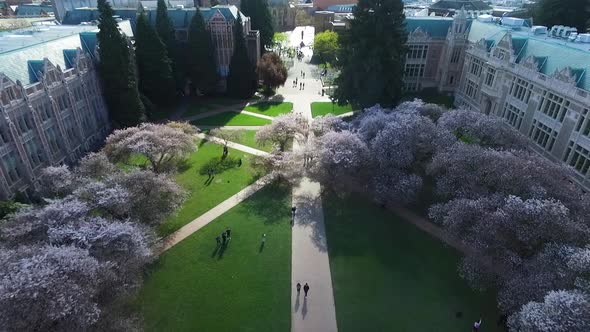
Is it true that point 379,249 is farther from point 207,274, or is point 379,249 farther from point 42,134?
point 42,134

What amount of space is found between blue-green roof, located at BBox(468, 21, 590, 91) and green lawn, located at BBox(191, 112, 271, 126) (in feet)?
119

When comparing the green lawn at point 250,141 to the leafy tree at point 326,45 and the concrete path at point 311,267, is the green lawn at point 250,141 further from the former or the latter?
the leafy tree at point 326,45

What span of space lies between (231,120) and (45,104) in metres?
25.5

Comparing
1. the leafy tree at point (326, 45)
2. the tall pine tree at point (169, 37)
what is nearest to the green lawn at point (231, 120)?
the tall pine tree at point (169, 37)

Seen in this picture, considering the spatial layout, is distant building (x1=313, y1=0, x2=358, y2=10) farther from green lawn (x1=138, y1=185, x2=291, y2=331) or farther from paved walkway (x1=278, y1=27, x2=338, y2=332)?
green lawn (x1=138, y1=185, x2=291, y2=331)

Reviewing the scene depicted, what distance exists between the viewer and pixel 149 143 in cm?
3728

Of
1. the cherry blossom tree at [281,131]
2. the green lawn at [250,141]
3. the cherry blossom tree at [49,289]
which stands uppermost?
the cherry blossom tree at [49,289]

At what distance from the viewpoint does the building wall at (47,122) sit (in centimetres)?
3306

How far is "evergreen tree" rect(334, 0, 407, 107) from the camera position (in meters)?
50.9

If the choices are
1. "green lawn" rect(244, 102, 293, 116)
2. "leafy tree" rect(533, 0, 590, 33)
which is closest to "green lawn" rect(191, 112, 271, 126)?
"green lawn" rect(244, 102, 293, 116)

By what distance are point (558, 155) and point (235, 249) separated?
1386 inches

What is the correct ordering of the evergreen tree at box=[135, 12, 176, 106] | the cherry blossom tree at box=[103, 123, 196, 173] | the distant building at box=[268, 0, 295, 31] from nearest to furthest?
the cherry blossom tree at box=[103, 123, 196, 173] → the evergreen tree at box=[135, 12, 176, 106] → the distant building at box=[268, 0, 295, 31]

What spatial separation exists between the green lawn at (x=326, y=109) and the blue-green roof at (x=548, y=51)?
78.4 ft

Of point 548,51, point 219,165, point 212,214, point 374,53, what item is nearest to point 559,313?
point 212,214
